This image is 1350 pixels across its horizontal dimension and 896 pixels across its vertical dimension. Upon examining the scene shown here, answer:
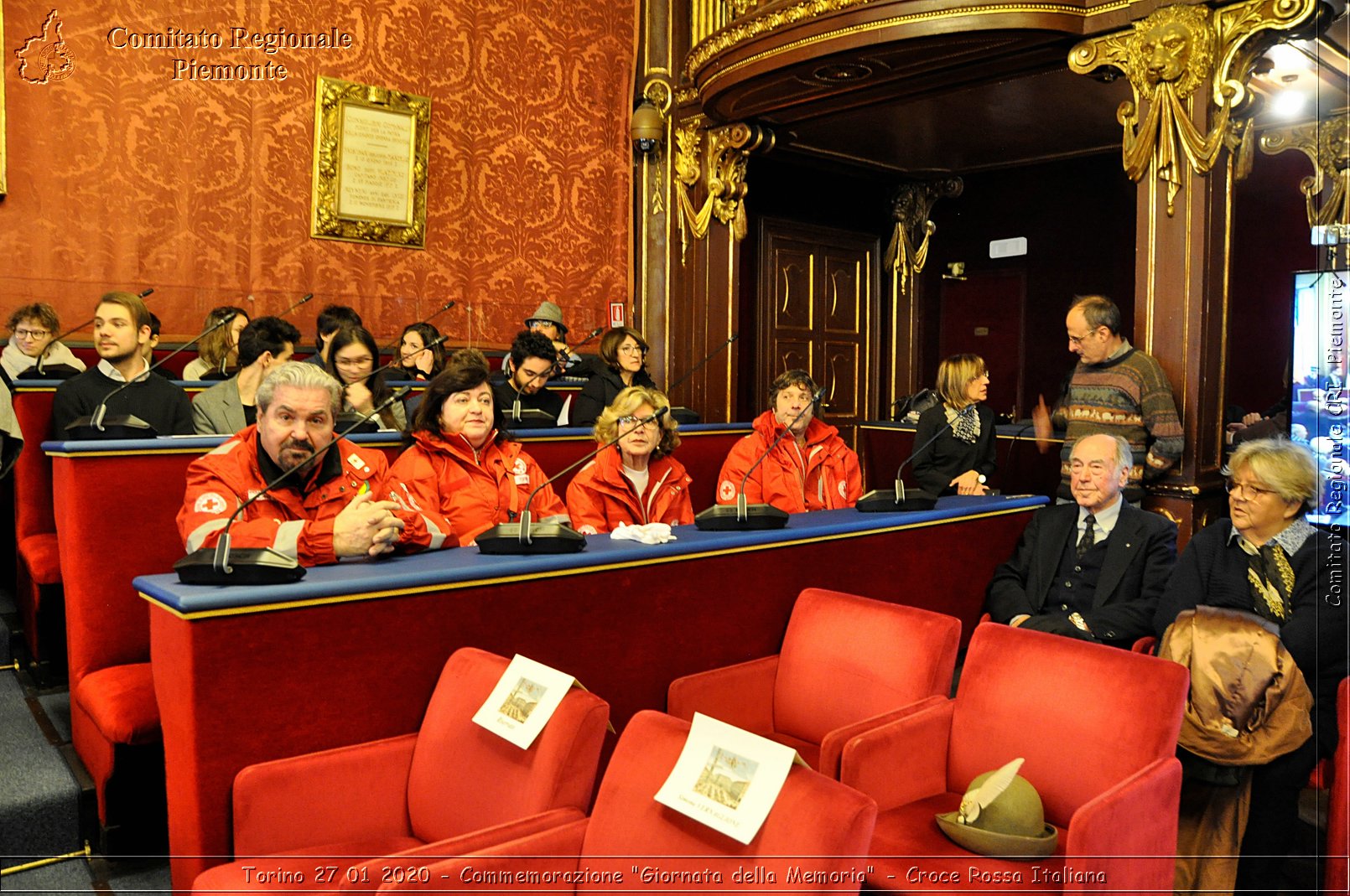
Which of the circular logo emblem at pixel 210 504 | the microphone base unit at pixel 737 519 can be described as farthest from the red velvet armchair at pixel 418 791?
the microphone base unit at pixel 737 519

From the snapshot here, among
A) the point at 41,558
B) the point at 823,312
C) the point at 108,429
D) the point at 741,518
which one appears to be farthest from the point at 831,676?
the point at 823,312

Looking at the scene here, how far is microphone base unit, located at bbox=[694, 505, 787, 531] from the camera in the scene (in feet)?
8.97

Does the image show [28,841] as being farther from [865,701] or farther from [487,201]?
[487,201]

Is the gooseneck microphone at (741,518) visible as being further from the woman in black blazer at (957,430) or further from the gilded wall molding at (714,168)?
the gilded wall molding at (714,168)

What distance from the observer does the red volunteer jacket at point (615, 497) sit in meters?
3.38

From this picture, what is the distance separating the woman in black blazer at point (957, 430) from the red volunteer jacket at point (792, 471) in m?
0.55

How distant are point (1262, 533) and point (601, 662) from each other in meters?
1.71

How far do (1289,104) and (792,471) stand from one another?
18.5 ft

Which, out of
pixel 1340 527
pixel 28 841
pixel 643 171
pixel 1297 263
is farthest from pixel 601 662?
pixel 1297 263

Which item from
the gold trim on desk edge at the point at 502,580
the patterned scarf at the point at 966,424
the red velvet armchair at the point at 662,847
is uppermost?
the patterned scarf at the point at 966,424

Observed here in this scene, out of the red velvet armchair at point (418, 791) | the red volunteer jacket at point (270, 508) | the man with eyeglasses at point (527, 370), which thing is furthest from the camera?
the man with eyeglasses at point (527, 370)

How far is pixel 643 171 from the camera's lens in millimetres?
7074

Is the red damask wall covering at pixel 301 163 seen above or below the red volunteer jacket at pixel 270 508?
above
